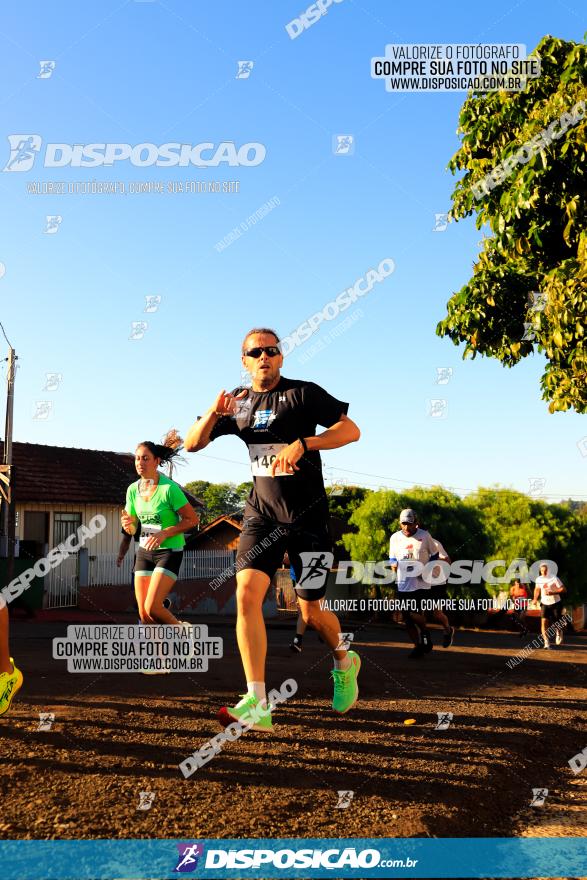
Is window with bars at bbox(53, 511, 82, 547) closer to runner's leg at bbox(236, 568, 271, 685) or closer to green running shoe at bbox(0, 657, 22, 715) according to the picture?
green running shoe at bbox(0, 657, 22, 715)

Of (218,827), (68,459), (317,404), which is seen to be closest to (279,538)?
(317,404)

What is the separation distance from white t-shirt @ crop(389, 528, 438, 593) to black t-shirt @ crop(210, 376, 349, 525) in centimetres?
594

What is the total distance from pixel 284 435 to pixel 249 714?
5.32 ft

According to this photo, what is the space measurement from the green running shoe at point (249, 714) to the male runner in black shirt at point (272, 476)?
0.06 metres

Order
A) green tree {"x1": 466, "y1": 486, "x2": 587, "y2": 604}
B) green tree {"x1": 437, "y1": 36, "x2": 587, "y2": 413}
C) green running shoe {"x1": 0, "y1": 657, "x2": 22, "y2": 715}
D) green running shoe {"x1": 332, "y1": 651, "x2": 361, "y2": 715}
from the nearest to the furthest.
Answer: green running shoe {"x1": 0, "y1": 657, "x2": 22, "y2": 715}
green running shoe {"x1": 332, "y1": 651, "x2": 361, "y2": 715}
green tree {"x1": 437, "y1": 36, "x2": 587, "y2": 413}
green tree {"x1": 466, "y1": 486, "x2": 587, "y2": 604}

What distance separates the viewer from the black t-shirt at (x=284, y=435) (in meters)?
4.86

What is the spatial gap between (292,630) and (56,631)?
6.40 meters

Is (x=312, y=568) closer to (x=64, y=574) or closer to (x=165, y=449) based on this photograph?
(x=165, y=449)

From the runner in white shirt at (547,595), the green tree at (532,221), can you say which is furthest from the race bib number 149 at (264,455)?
the runner in white shirt at (547,595)

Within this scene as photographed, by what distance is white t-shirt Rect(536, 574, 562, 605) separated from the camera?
15.4 m

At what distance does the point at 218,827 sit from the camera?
367 centimetres

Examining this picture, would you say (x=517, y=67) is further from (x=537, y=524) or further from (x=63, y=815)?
(x=537, y=524)

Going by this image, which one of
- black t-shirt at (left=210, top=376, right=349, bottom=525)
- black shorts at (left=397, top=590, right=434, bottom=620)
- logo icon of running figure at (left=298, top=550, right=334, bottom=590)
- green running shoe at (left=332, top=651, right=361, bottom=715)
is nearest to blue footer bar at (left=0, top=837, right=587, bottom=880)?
logo icon of running figure at (left=298, top=550, right=334, bottom=590)

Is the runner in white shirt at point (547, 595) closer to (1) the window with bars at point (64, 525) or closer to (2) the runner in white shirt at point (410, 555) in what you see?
(2) the runner in white shirt at point (410, 555)
